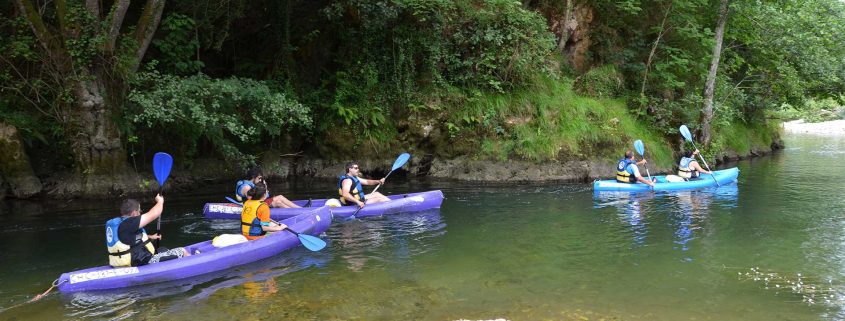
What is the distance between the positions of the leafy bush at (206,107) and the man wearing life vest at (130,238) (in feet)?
14.1

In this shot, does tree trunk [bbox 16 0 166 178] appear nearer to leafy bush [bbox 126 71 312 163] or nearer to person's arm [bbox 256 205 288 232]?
leafy bush [bbox 126 71 312 163]

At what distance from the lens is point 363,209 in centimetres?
962

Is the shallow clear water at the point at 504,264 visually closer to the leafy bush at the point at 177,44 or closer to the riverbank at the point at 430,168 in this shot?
the riverbank at the point at 430,168

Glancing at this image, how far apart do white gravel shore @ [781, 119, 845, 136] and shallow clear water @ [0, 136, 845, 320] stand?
26.2m

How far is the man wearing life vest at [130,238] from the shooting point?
5.87 meters

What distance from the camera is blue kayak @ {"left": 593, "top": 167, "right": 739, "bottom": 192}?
11.7m

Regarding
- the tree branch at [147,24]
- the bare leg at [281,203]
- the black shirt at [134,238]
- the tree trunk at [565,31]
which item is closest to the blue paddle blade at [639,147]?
the tree trunk at [565,31]

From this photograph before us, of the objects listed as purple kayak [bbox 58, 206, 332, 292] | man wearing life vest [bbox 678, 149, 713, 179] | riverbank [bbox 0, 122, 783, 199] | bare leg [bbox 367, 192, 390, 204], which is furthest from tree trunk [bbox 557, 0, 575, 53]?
purple kayak [bbox 58, 206, 332, 292]

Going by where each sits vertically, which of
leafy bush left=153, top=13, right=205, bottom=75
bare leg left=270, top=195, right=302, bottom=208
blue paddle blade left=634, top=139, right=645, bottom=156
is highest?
leafy bush left=153, top=13, right=205, bottom=75

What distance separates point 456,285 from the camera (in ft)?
19.9

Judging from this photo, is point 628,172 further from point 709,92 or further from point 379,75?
point 379,75

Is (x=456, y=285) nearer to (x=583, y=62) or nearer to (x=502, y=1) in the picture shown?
(x=502, y=1)

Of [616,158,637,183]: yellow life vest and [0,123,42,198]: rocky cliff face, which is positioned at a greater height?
[0,123,42,198]: rocky cliff face

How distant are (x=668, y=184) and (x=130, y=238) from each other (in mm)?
10015
